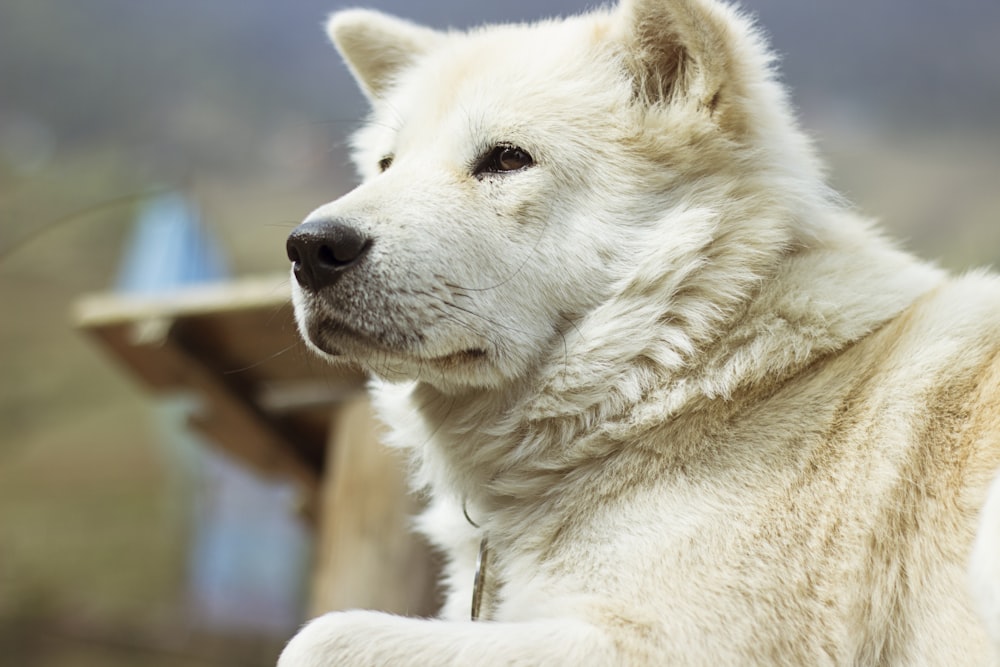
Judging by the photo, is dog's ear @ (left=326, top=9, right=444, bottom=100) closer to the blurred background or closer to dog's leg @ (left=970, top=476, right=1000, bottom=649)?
dog's leg @ (left=970, top=476, right=1000, bottom=649)

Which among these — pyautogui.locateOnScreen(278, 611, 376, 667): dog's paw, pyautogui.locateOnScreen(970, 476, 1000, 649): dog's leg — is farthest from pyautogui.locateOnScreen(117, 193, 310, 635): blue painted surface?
pyautogui.locateOnScreen(970, 476, 1000, 649): dog's leg

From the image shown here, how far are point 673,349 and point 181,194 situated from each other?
6149mm

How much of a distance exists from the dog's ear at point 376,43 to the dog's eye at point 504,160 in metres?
0.80

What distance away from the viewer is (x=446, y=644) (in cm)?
166

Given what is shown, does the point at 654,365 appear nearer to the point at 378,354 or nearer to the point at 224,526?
the point at 378,354

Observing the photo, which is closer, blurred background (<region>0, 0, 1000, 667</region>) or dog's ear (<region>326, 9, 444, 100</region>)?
dog's ear (<region>326, 9, 444, 100</region>)

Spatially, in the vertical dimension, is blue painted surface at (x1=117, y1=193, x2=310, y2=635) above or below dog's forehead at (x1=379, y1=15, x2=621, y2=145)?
below

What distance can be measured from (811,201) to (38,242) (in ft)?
39.1

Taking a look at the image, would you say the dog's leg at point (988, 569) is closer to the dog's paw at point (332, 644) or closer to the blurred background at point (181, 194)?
the dog's paw at point (332, 644)

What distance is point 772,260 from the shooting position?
2086mm

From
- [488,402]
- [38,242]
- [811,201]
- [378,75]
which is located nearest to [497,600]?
[488,402]

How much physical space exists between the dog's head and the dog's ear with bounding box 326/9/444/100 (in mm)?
653

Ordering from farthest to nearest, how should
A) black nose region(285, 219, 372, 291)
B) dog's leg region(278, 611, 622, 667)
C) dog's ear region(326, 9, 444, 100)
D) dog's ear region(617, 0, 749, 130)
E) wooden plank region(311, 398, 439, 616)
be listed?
wooden plank region(311, 398, 439, 616) < dog's ear region(326, 9, 444, 100) < dog's ear region(617, 0, 749, 130) < black nose region(285, 219, 372, 291) < dog's leg region(278, 611, 622, 667)

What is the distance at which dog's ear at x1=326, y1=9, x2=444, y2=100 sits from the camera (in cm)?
285
